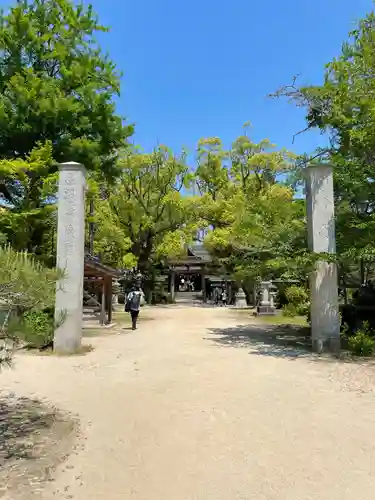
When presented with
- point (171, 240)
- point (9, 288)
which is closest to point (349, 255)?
point (9, 288)

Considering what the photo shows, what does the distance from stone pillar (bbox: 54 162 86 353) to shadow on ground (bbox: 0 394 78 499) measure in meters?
4.00

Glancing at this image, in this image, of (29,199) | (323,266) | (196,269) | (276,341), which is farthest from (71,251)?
(196,269)

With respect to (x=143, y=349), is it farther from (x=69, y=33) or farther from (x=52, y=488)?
(x=69, y=33)

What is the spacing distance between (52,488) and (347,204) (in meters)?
9.95

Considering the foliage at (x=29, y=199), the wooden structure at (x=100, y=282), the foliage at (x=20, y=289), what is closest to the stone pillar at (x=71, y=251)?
the foliage at (x=29, y=199)

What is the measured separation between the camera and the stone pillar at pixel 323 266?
10.4 metres

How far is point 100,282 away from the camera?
17.5 meters

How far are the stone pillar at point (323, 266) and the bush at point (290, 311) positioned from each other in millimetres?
11424

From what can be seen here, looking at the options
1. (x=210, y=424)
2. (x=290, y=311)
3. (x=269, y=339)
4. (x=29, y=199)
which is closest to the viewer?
(x=210, y=424)

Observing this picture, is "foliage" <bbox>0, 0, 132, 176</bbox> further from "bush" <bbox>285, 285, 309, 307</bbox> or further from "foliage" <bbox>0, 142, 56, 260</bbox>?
"bush" <bbox>285, 285, 309, 307</bbox>

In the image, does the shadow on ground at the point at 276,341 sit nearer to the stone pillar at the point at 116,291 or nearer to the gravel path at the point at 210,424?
the gravel path at the point at 210,424

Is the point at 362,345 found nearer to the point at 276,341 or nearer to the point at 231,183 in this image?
the point at 276,341

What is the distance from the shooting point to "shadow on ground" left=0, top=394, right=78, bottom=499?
138 inches

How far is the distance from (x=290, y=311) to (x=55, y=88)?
14.7m
